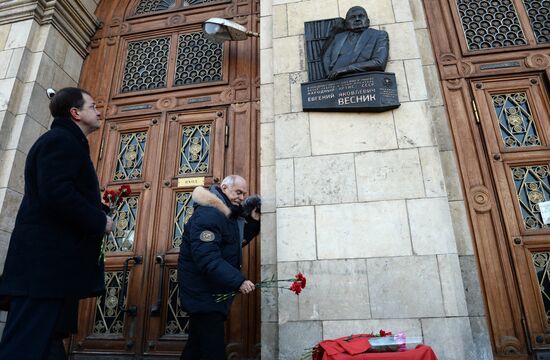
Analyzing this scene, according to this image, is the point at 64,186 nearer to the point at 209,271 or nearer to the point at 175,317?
the point at 209,271

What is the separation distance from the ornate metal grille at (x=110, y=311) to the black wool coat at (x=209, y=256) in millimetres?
1858

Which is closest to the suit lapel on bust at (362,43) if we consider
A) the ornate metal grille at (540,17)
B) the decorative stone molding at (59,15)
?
the ornate metal grille at (540,17)

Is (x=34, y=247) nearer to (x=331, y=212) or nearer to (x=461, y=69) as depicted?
(x=331, y=212)

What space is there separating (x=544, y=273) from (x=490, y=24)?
298 centimetres

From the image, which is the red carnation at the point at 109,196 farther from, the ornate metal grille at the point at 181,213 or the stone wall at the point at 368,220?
the stone wall at the point at 368,220

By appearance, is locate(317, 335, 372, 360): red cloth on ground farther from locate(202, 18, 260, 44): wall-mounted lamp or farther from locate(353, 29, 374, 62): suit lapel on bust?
locate(202, 18, 260, 44): wall-mounted lamp

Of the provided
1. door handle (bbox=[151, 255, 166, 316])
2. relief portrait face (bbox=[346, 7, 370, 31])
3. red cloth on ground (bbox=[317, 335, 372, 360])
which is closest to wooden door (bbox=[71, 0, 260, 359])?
door handle (bbox=[151, 255, 166, 316])

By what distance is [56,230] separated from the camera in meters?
2.37

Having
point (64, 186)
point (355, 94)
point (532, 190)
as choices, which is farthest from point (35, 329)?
point (532, 190)

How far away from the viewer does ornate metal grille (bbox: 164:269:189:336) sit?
4145mm

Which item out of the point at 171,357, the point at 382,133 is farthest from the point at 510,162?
the point at 171,357

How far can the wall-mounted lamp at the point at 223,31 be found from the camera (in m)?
4.97

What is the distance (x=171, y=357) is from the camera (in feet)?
13.1

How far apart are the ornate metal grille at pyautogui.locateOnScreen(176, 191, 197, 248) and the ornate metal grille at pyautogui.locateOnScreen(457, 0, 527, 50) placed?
3.77 metres
